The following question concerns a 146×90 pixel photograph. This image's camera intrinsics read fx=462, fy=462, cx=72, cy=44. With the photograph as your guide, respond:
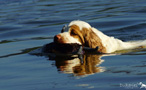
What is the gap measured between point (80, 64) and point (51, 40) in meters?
3.76

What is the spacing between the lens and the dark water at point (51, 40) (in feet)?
24.5

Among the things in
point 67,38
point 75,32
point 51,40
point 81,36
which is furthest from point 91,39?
point 51,40

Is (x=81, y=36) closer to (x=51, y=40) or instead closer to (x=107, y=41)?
(x=107, y=41)

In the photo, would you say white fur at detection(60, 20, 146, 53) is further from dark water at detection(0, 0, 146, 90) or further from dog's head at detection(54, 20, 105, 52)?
dark water at detection(0, 0, 146, 90)

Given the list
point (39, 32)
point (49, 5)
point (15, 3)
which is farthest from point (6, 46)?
point (15, 3)

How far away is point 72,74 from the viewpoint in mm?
7980

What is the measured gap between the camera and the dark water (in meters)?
7.46

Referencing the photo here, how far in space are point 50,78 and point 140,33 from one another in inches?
259

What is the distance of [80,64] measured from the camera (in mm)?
8969

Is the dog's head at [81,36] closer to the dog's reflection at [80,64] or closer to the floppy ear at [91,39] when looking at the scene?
the floppy ear at [91,39]

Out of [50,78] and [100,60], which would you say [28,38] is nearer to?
[100,60]

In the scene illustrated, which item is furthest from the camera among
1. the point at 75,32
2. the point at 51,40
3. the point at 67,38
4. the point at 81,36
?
the point at 51,40

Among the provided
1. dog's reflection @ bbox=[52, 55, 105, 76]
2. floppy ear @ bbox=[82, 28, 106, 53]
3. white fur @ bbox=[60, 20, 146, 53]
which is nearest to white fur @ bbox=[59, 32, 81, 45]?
white fur @ bbox=[60, 20, 146, 53]

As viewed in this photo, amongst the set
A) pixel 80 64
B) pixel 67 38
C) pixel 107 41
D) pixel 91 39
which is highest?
pixel 67 38
